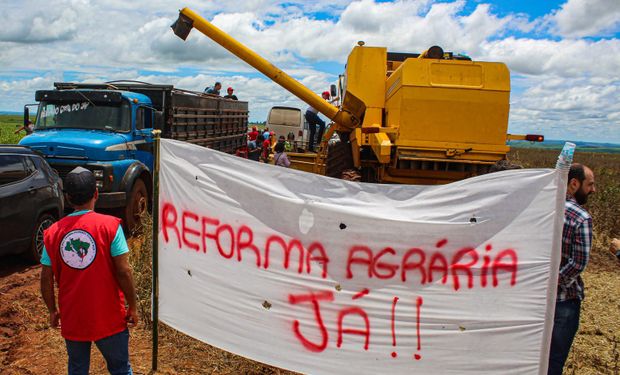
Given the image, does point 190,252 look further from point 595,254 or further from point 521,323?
point 595,254

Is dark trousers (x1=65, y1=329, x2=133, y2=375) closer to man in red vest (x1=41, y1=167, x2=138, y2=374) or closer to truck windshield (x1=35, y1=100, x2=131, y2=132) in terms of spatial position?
man in red vest (x1=41, y1=167, x2=138, y2=374)

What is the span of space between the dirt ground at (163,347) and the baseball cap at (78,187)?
1.92 meters

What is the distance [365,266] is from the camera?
10.8 feet

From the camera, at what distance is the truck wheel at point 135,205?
29.0 ft

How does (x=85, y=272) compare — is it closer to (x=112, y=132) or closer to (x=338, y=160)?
(x=338, y=160)

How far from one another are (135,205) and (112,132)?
1424 millimetres

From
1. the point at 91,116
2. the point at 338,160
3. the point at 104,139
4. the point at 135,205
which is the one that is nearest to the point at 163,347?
the point at 135,205

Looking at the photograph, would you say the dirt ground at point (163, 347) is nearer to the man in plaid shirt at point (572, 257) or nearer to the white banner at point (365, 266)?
the white banner at point (365, 266)

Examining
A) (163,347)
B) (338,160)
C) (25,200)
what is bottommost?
(163,347)

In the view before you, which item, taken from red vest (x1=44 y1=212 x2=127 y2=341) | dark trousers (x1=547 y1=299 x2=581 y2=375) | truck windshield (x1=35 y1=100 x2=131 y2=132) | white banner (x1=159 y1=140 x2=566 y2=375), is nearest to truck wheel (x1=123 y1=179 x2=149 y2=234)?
truck windshield (x1=35 y1=100 x2=131 y2=132)

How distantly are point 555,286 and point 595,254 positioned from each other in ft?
20.9

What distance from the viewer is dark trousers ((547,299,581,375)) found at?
323cm

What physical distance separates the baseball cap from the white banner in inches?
37.4

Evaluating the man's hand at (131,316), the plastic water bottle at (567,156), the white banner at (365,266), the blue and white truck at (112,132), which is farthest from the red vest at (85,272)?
the blue and white truck at (112,132)
